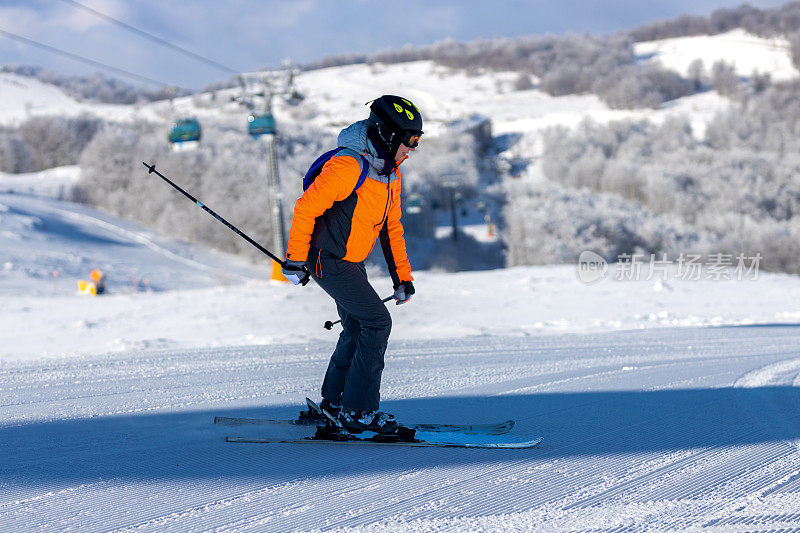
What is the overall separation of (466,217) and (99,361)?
4190 cm

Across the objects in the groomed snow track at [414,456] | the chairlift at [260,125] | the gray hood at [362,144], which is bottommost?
the groomed snow track at [414,456]

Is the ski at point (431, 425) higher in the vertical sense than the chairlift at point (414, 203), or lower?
lower

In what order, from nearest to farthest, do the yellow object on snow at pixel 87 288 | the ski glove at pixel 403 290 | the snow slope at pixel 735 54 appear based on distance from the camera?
the ski glove at pixel 403 290 → the yellow object on snow at pixel 87 288 → the snow slope at pixel 735 54

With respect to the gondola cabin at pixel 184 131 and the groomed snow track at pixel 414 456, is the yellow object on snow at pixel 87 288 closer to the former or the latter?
the gondola cabin at pixel 184 131

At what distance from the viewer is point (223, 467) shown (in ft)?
9.73

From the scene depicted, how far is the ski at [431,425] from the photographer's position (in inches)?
139

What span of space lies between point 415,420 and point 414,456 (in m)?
0.79

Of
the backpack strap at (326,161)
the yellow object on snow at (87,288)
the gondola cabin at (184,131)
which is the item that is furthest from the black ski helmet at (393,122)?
the gondola cabin at (184,131)

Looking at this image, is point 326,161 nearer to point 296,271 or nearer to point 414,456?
point 296,271

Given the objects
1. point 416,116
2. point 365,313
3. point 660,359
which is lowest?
point 660,359

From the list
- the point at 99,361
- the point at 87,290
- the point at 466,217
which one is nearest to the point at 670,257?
the point at 466,217

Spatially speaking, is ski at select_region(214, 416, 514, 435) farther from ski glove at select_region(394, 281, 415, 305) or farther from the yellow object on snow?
the yellow object on snow

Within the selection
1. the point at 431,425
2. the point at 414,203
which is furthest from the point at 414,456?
the point at 414,203

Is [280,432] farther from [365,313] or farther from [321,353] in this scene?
[321,353]
